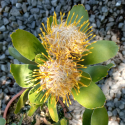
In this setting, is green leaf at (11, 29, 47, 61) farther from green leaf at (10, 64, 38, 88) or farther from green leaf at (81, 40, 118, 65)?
green leaf at (81, 40, 118, 65)

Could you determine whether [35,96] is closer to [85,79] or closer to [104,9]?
[85,79]

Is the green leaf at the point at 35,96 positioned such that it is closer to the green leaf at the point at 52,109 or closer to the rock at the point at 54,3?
the green leaf at the point at 52,109

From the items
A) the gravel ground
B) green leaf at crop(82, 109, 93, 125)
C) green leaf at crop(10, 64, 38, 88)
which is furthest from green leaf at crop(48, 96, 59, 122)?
the gravel ground

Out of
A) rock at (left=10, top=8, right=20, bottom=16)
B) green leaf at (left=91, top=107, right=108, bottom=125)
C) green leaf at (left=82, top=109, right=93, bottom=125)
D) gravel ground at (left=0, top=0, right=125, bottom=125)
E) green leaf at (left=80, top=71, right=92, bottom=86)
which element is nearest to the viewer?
green leaf at (left=80, top=71, right=92, bottom=86)

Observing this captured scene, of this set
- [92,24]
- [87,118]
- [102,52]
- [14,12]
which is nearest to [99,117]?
[87,118]

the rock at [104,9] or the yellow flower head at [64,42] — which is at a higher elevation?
the rock at [104,9]

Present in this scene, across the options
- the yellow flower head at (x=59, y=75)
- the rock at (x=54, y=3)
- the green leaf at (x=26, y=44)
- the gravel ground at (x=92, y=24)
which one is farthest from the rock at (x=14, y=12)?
the yellow flower head at (x=59, y=75)

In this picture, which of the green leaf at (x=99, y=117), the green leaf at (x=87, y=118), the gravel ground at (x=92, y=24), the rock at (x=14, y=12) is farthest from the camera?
the rock at (x=14, y=12)
